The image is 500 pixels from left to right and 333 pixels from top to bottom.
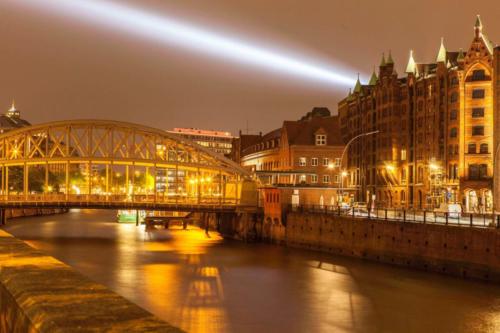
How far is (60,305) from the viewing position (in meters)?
7.98

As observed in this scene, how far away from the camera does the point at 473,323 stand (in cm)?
2823

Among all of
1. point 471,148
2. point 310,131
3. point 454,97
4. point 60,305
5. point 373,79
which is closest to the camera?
point 60,305

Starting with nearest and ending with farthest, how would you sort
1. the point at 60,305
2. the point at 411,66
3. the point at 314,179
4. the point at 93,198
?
1. the point at 60,305
2. the point at 93,198
3. the point at 314,179
4. the point at 411,66

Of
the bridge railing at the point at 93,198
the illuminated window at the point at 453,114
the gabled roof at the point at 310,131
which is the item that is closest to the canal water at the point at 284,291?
the bridge railing at the point at 93,198

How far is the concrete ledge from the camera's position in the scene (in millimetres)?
7090

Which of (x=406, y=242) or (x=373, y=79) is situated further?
(x=373, y=79)

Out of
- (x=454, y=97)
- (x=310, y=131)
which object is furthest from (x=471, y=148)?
(x=310, y=131)

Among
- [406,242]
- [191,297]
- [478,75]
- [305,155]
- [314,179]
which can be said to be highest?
[478,75]

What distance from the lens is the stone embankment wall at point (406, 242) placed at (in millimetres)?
38375

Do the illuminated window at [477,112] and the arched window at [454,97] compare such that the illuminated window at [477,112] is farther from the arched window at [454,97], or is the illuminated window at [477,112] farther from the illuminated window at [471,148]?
the arched window at [454,97]

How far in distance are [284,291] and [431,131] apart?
67520 millimetres

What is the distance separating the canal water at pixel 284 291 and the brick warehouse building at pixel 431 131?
30180mm

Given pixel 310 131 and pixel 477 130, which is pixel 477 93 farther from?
pixel 310 131

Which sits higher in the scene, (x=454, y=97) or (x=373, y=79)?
(x=373, y=79)
